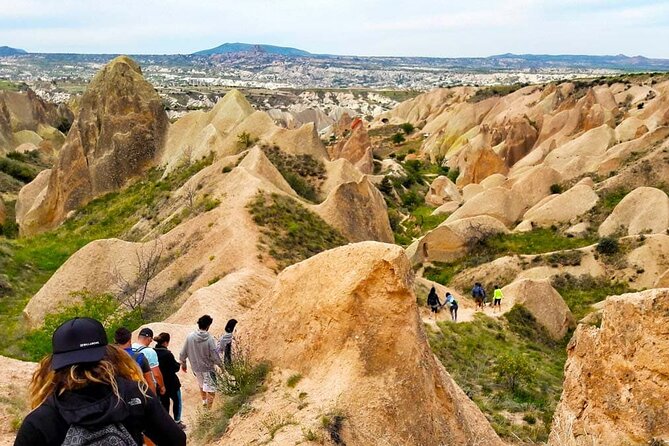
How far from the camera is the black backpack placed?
3.15 m

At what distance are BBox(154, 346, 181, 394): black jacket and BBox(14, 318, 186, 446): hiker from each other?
4.13 meters

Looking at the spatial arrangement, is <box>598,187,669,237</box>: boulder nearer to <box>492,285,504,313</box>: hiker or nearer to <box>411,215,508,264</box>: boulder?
<box>411,215,508,264</box>: boulder

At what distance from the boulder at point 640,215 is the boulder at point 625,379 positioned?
79.3 feet

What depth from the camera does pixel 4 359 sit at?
424 inches

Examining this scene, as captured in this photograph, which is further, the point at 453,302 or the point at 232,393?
the point at 453,302

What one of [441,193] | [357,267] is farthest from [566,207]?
[357,267]

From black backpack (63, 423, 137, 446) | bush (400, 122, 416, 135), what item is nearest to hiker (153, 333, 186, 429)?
black backpack (63, 423, 137, 446)

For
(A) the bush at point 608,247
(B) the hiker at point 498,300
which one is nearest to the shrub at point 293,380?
(B) the hiker at point 498,300

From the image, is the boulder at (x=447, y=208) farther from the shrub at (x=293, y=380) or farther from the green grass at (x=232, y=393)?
the shrub at (x=293, y=380)

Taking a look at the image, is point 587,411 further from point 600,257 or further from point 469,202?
point 469,202

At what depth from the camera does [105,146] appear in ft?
119

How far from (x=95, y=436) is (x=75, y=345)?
472 mm

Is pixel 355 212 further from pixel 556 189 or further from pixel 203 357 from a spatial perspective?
pixel 556 189

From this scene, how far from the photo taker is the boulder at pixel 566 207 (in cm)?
3694
